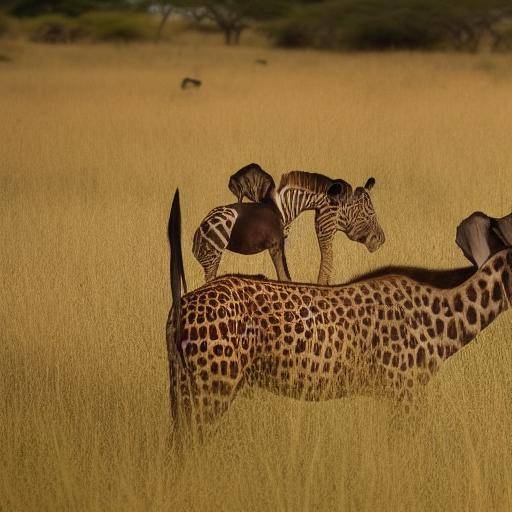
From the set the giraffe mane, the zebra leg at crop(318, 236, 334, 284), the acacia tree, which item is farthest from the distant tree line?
the giraffe mane

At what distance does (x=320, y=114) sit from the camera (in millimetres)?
18203

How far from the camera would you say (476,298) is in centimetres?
501

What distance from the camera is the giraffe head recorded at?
295 inches

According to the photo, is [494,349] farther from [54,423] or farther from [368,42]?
[368,42]

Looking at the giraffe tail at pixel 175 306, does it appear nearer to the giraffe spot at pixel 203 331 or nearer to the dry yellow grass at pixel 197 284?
the giraffe spot at pixel 203 331

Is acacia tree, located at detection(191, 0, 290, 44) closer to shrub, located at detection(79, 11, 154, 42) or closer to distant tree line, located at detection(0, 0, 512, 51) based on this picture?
distant tree line, located at detection(0, 0, 512, 51)

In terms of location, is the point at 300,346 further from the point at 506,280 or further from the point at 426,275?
the point at 506,280

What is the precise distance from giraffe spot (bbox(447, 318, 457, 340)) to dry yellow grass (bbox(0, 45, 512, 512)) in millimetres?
295

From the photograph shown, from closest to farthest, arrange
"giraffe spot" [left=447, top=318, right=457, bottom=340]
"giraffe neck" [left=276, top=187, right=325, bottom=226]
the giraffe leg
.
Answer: "giraffe spot" [left=447, top=318, right=457, bottom=340] < the giraffe leg < "giraffe neck" [left=276, top=187, right=325, bottom=226]

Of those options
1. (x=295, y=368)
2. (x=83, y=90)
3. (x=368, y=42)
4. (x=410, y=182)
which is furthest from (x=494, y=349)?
(x=368, y=42)

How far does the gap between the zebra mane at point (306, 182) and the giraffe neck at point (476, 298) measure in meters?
2.47

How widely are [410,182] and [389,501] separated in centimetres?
819

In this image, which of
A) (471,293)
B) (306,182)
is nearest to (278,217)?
(306,182)

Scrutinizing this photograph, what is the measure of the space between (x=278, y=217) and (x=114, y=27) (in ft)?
169
